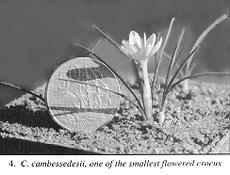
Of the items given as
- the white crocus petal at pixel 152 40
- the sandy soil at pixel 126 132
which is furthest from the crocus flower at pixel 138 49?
the sandy soil at pixel 126 132

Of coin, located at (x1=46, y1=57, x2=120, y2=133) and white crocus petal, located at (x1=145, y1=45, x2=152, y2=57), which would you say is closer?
white crocus petal, located at (x1=145, y1=45, x2=152, y2=57)

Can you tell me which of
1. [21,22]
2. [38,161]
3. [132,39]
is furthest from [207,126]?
[21,22]

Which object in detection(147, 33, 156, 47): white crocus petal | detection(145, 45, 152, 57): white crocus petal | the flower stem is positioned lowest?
the flower stem

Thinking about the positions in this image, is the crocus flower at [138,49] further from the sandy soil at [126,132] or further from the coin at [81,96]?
the sandy soil at [126,132]

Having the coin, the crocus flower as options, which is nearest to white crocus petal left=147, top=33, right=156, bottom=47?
the crocus flower

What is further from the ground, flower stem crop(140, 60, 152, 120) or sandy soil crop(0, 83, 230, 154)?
flower stem crop(140, 60, 152, 120)

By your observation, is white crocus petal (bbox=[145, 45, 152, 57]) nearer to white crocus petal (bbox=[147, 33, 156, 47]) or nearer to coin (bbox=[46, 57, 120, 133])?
white crocus petal (bbox=[147, 33, 156, 47])
